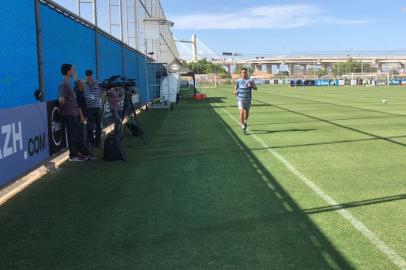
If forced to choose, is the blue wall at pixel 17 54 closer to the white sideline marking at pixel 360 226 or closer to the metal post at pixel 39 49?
the metal post at pixel 39 49

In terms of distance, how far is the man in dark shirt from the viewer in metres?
9.17

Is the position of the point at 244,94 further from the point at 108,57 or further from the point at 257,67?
the point at 257,67

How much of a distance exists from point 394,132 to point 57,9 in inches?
356

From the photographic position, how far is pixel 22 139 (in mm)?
7461

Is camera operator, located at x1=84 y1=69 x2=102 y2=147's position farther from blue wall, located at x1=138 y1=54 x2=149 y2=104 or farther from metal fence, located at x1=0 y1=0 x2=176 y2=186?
blue wall, located at x1=138 y1=54 x2=149 y2=104

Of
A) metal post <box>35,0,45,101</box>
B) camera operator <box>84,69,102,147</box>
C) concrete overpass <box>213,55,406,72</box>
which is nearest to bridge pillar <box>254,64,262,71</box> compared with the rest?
concrete overpass <box>213,55,406,72</box>

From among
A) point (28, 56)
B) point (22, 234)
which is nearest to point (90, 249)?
point (22, 234)

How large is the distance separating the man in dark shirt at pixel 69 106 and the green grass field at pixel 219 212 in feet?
2.10

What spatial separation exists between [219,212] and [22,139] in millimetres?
3207

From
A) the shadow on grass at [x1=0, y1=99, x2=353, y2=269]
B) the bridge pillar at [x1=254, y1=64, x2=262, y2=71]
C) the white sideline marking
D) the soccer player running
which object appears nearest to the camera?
the white sideline marking

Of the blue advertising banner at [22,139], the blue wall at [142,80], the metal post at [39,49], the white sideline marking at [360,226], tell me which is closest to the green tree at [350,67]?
the blue wall at [142,80]

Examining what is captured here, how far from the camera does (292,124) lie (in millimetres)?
16750

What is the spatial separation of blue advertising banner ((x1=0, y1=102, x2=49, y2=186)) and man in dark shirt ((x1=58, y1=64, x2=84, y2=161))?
56cm

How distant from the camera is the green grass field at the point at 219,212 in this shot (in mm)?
4652
